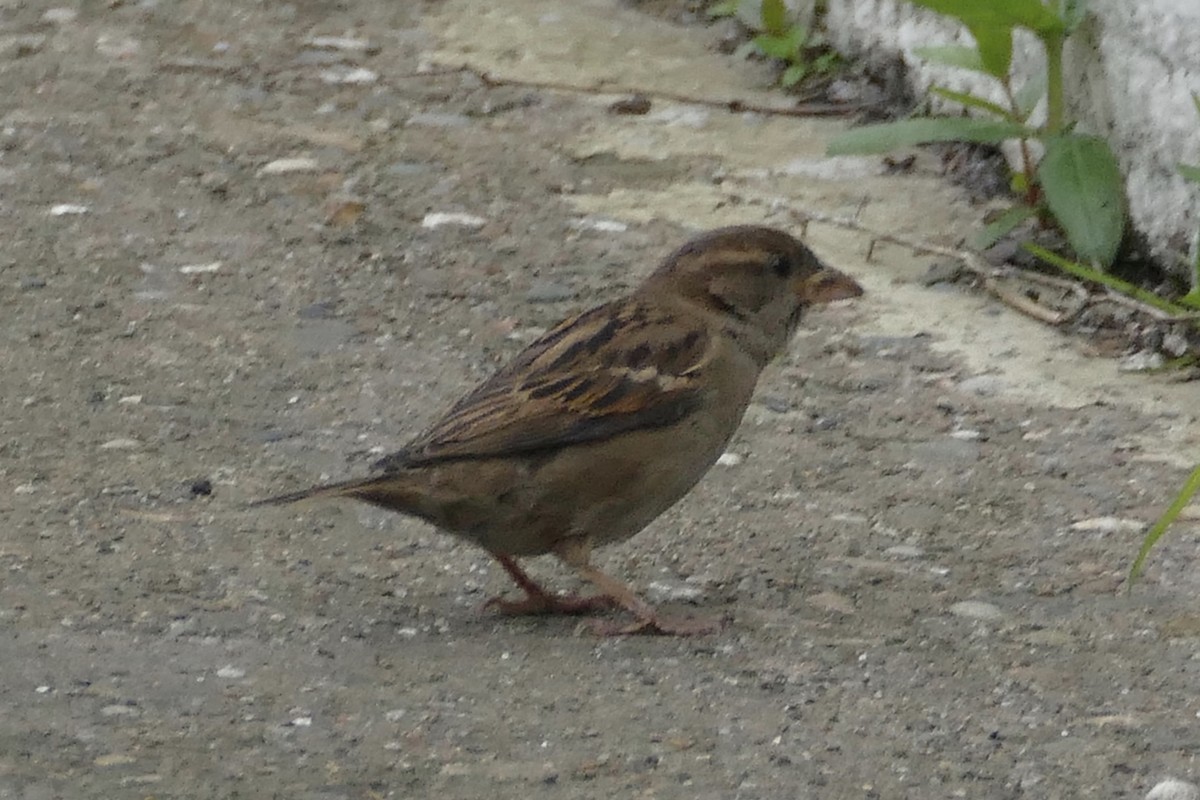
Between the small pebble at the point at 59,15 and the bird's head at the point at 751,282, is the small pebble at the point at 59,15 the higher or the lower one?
the lower one

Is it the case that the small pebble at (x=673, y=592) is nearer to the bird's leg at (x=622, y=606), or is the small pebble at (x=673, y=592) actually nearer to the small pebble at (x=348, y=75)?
the bird's leg at (x=622, y=606)

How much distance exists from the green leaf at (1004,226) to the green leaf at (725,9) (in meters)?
2.47

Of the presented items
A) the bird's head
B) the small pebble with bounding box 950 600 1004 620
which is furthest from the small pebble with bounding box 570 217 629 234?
the small pebble with bounding box 950 600 1004 620

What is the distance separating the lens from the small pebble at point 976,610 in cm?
407

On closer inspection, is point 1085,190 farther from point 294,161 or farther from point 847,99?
point 294,161

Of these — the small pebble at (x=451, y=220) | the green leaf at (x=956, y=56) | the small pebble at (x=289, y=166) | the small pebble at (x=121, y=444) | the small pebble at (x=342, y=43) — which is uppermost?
the green leaf at (x=956, y=56)

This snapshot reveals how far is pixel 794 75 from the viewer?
777 cm

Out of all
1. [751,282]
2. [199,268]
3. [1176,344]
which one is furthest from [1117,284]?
[199,268]

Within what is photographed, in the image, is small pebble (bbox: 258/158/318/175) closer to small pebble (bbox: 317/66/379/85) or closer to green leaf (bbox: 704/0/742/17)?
small pebble (bbox: 317/66/379/85)

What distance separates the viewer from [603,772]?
3.19 metres

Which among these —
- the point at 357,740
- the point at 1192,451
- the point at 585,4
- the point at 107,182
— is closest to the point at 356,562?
the point at 357,740

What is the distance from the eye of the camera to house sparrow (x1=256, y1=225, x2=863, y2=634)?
3969 mm

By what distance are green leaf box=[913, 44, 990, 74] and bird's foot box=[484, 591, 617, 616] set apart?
2.49 m

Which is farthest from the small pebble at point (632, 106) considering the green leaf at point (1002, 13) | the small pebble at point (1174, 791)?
the small pebble at point (1174, 791)
